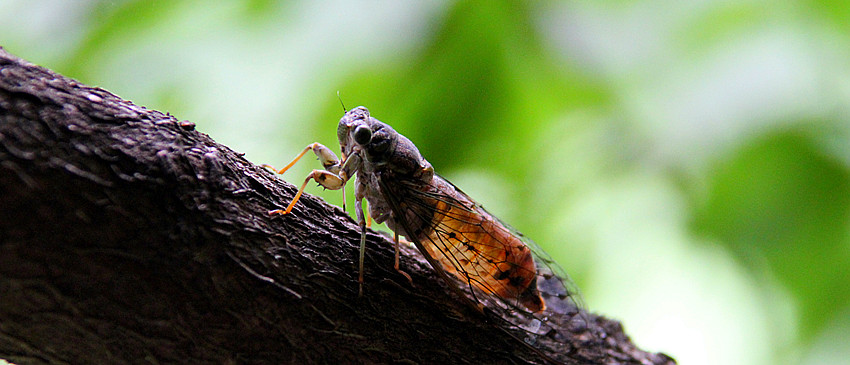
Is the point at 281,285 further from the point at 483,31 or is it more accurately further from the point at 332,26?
the point at 483,31

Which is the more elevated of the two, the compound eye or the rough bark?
the compound eye

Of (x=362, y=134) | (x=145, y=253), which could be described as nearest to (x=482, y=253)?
(x=362, y=134)

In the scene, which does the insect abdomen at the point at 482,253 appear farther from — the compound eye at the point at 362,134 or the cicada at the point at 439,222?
the compound eye at the point at 362,134

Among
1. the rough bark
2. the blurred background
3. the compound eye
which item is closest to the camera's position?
the rough bark

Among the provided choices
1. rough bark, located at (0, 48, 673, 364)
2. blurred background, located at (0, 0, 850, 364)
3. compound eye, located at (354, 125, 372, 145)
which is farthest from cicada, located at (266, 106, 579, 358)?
blurred background, located at (0, 0, 850, 364)

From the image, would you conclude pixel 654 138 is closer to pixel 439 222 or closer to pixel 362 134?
pixel 439 222

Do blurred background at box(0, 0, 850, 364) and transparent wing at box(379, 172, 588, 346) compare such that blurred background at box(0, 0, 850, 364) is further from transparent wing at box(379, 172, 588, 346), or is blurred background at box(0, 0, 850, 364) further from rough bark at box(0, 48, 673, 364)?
rough bark at box(0, 48, 673, 364)

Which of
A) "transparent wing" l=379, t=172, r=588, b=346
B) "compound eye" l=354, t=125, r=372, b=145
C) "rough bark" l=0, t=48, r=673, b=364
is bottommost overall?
"rough bark" l=0, t=48, r=673, b=364

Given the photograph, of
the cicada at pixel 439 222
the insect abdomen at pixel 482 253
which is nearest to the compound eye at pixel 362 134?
the cicada at pixel 439 222
